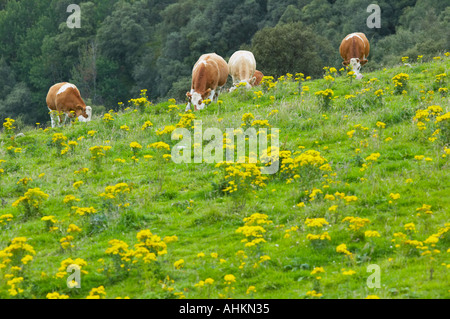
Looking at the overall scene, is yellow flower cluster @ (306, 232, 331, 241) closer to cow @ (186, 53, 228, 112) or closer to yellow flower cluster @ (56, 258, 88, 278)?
yellow flower cluster @ (56, 258, 88, 278)

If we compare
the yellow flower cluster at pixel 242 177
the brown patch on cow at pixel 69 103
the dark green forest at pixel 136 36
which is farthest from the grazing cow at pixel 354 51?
the dark green forest at pixel 136 36

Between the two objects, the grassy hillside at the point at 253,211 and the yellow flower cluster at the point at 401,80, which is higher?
the yellow flower cluster at the point at 401,80

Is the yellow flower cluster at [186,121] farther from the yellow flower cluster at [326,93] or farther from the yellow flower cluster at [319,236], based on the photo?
the yellow flower cluster at [319,236]

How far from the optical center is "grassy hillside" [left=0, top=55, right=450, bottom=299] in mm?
7914

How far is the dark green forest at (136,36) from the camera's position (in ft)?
225

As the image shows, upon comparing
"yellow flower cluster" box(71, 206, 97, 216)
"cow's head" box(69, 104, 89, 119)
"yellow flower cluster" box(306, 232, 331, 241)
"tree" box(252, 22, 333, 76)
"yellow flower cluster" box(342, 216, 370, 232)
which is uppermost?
"tree" box(252, 22, 333, 76)

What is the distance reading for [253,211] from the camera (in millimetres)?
10297

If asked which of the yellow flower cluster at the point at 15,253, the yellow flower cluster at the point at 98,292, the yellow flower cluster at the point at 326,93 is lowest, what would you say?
the yellow flower cluster at the point at 98,292

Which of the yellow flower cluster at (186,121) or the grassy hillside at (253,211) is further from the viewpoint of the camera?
the yellow flower cluster at (186,121)

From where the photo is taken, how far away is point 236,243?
30.3ft

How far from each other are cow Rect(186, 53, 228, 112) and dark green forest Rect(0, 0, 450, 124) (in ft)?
122

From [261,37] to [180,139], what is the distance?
85.4ft

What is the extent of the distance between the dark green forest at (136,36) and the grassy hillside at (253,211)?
144 feet

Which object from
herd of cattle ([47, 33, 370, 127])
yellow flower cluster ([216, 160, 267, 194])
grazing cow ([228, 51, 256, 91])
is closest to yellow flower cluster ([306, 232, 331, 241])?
yellow flower cluster ([216, 160, 267, 194])
